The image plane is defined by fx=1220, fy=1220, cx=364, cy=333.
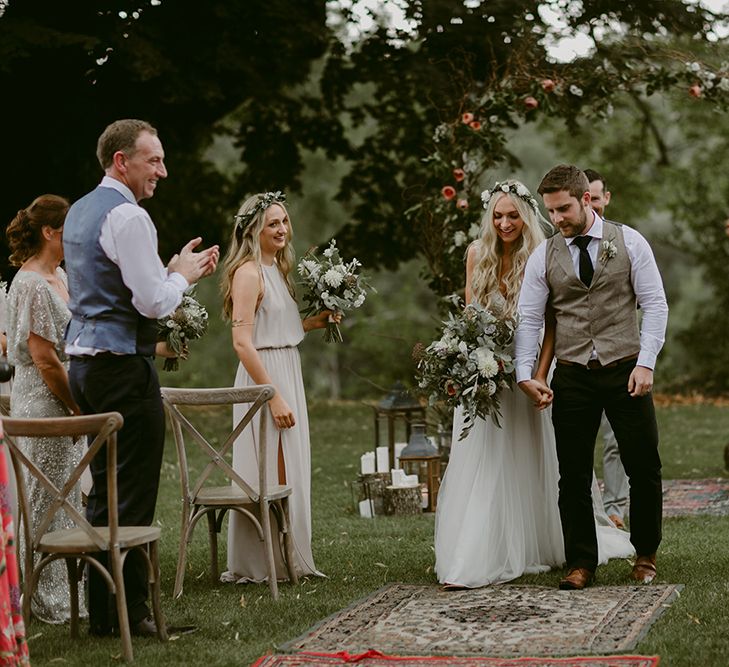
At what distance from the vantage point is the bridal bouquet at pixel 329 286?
295 inches

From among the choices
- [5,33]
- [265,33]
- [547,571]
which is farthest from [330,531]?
[265,33]

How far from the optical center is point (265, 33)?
15.1 metres

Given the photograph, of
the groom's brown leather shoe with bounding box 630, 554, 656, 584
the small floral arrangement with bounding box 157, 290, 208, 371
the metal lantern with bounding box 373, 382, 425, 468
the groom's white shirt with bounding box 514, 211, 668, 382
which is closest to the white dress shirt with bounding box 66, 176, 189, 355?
the small floral arrangement with bounding box 157, 290, 208, 371

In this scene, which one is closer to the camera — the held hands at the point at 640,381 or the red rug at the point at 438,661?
the red rug at the point at 438,661

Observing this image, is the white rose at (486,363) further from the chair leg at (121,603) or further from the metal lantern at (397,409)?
the metal lantern at (397,409)

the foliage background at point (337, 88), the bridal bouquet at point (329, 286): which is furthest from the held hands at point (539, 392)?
the foliage background at point (337, 88)

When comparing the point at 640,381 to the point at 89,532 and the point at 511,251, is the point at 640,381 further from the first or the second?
the point at 89,532

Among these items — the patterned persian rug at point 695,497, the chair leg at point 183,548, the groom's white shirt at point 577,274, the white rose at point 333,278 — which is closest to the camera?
the groom's white shirt at point 577,274

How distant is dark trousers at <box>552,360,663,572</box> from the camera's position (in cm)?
661

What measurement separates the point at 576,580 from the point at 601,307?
1.48 metres

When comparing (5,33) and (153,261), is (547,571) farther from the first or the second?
(5,33)

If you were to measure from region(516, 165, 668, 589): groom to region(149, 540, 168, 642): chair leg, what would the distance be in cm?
220

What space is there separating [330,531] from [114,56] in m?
7.20

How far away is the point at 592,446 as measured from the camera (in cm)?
675
